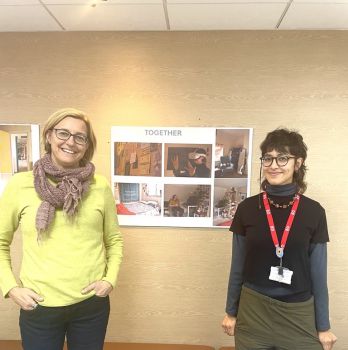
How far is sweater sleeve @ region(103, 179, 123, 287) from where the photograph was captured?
1.51 metres

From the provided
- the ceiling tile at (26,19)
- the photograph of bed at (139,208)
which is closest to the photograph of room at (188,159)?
the photograph of bed at (139,208)

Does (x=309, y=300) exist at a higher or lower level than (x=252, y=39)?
lower

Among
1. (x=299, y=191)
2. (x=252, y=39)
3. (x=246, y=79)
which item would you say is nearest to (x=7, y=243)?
(x=299, y=191)

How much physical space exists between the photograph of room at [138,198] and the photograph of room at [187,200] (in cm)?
6

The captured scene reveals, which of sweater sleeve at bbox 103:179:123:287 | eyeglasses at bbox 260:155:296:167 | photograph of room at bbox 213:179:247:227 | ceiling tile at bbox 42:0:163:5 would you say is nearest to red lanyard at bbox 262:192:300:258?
eyeglasses at bbox 260:155:296:167

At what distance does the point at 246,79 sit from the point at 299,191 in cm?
104

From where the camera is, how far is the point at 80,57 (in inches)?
90.8

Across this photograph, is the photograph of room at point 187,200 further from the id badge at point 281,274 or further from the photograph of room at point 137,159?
the id badge at point 281,274

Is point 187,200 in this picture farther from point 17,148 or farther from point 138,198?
point 17,148

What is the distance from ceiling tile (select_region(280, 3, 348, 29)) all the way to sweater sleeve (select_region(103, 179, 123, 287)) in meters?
1.51

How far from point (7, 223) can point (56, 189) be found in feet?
0.85

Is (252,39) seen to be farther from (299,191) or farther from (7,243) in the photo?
(7,243)

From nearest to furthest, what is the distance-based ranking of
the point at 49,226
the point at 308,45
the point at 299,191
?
1. the point at 49,226
2. the point at 299,191
3. the point at 308,45

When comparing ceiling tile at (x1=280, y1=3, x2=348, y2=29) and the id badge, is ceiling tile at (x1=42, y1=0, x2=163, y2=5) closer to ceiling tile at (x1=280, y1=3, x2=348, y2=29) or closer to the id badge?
ceiling tile at (x1=280, y1=3, x2=348, y2=29)
